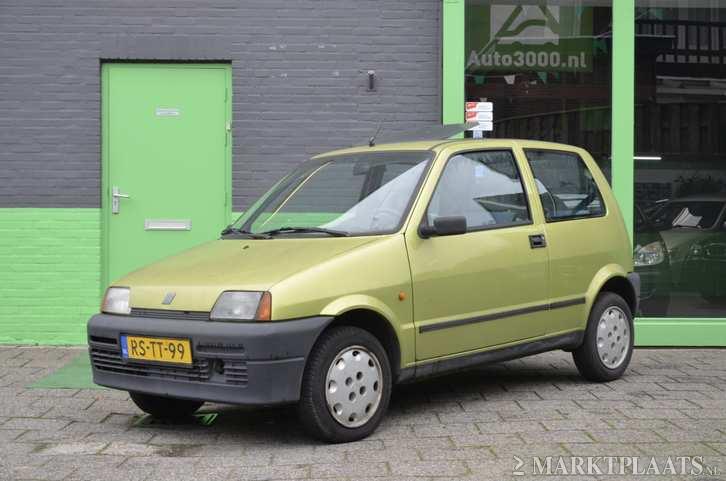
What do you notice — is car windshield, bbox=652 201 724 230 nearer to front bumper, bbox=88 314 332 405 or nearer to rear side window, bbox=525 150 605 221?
rear side window, bbox=525 150 605 221

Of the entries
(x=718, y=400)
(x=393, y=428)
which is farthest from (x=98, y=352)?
(x=718, y=400)

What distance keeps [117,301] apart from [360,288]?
1.43 m

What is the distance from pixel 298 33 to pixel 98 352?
179 inches

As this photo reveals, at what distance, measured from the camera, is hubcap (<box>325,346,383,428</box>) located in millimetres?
5207

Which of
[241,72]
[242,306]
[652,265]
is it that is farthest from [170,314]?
[652,265]

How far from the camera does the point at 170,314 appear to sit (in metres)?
5.34

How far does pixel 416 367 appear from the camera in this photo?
5.72 metres

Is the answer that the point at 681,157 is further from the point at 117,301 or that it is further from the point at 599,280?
the point at 117,301

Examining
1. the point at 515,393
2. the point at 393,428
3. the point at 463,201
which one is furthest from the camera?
the point at 515,393

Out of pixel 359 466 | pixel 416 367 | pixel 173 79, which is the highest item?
pixel 173 79

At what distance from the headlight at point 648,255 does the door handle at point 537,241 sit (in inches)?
123

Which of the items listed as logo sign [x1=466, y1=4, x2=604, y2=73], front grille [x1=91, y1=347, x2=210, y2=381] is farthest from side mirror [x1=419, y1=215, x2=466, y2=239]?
logo sign [x1=466, y1=4, x2=604, y2=73]

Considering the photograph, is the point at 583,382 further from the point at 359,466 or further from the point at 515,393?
the point at 359,466
